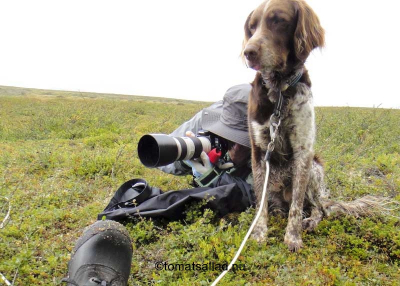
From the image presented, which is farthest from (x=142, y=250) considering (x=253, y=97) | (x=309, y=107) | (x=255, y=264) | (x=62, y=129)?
(x=62, y=129)

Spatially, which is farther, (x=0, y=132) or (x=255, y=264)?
(x=0, y=132)

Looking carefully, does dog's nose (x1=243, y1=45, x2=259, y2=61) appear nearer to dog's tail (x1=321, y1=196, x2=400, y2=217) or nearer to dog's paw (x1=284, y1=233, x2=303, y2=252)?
dog's paw (x1=284, y1=233, x2=303, y2=252)

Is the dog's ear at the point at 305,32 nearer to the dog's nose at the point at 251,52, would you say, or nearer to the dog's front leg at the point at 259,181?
the dog's nose at the point at 251,52

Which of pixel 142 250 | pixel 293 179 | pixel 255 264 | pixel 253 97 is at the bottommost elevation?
pixel 142 250

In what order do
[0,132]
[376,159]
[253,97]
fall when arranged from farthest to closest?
[0,132] → [376,159] → [253,97]

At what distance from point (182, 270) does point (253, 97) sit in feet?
5.86

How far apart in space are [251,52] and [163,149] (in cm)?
120

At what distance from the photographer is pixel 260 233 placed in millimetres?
3314

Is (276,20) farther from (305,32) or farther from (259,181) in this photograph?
(259,181)

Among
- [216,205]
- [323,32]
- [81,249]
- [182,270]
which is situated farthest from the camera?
[216,205]

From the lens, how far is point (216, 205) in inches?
142

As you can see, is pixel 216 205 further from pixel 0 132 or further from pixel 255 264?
pixel 0 132

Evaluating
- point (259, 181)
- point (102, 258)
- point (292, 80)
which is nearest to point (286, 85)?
point (292, 80)

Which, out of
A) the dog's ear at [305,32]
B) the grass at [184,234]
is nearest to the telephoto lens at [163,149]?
the grass at [184,234]
